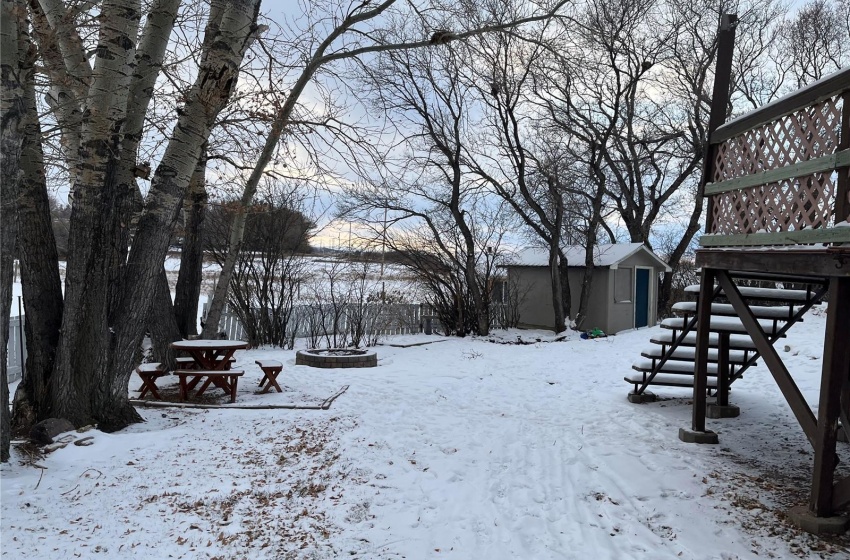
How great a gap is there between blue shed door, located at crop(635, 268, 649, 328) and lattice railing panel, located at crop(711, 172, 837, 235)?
1354 cm

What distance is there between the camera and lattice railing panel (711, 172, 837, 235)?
3535 millimetres

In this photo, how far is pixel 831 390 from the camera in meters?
3.48

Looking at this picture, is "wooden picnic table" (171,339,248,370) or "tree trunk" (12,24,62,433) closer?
"tree trunk" (12,24,62,433)

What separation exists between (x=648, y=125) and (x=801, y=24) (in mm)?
6180

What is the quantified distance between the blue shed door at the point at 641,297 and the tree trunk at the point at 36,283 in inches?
643

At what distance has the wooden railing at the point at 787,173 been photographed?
339cm

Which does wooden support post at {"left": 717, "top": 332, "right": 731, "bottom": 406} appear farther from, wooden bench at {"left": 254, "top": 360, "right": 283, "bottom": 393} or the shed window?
the shed window

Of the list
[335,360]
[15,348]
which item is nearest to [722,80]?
[335,360]

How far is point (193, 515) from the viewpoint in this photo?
340 centimetres

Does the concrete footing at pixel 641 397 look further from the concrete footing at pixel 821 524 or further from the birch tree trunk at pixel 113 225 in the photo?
the birch tree trunk at pixel 113 225

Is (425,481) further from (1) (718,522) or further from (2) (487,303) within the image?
(2) (487,303)

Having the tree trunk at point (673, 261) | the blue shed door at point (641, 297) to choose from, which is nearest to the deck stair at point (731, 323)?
the blue shed door at point (641, 297)

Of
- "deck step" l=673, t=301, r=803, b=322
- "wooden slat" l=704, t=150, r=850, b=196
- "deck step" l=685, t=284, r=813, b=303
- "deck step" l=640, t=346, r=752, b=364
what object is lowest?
"deck step" l=640, t=346, r=752, b=364

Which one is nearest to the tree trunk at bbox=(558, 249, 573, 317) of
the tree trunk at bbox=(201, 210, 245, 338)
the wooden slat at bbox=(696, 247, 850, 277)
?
the tree trunk at bbox=(201, 210, 245, 338)
